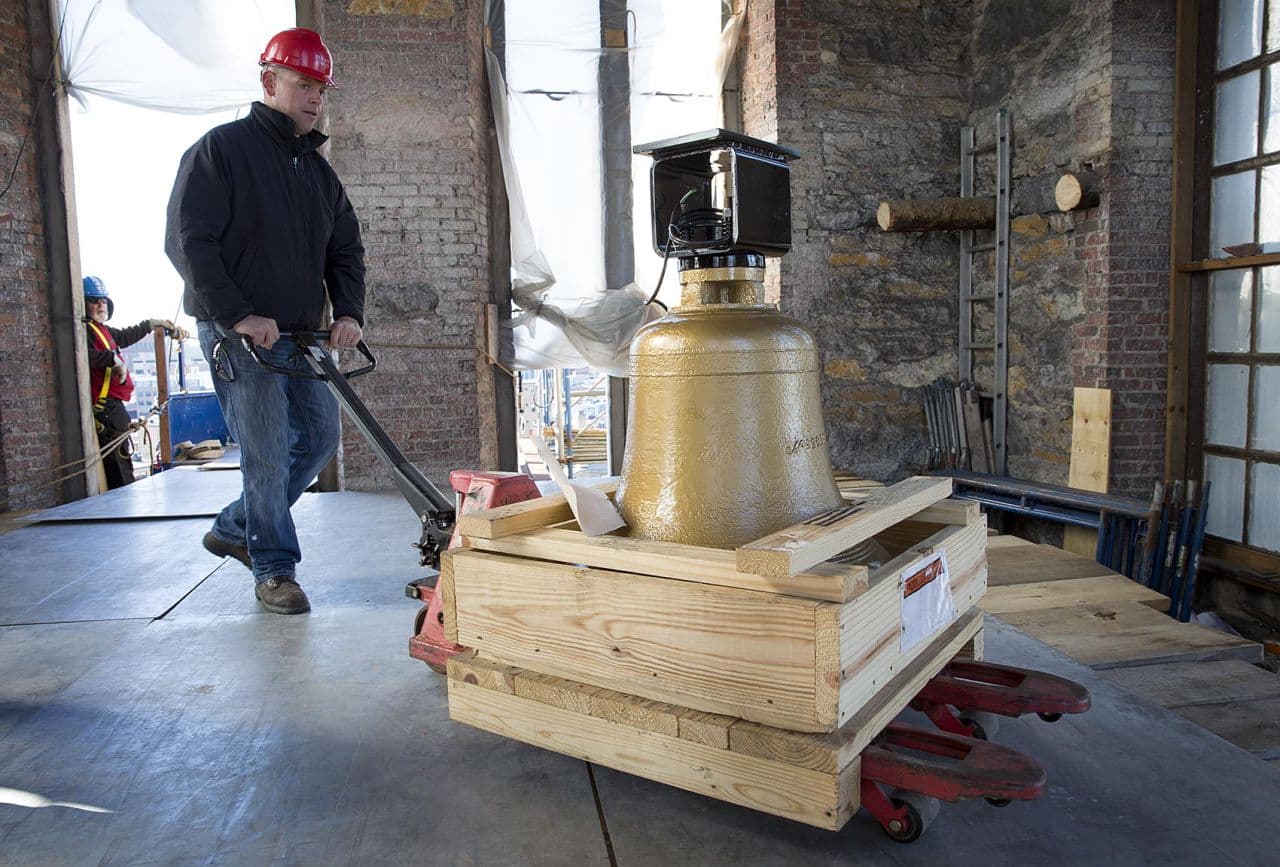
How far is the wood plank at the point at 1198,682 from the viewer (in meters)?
2.95

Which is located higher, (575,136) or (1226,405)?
(575,136)

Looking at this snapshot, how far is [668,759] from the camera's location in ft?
4.67

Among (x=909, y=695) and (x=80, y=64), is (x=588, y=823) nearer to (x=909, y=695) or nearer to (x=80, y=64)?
(x=909, y=695)

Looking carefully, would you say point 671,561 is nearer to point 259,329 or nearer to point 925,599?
point 925,599

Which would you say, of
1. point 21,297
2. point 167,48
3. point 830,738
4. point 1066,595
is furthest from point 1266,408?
point 21,297

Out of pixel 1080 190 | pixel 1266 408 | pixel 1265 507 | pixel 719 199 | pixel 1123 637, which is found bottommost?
pixel 1123 637

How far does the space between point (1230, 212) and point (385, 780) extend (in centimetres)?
519

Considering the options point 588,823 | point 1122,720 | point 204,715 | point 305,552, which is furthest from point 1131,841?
point 305,552

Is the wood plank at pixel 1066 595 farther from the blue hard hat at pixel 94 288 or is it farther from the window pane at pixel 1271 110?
the blue hard hat at pixel 94 288

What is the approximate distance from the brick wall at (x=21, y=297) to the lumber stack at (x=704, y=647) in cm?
527

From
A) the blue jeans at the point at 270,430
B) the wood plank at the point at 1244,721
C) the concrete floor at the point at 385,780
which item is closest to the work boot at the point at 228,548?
the blue jeans at the point at 270,430

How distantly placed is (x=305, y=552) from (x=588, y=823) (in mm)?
2614

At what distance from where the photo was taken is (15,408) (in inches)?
219

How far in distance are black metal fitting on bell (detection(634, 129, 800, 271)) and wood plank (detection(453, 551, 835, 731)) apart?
0.61 meters
